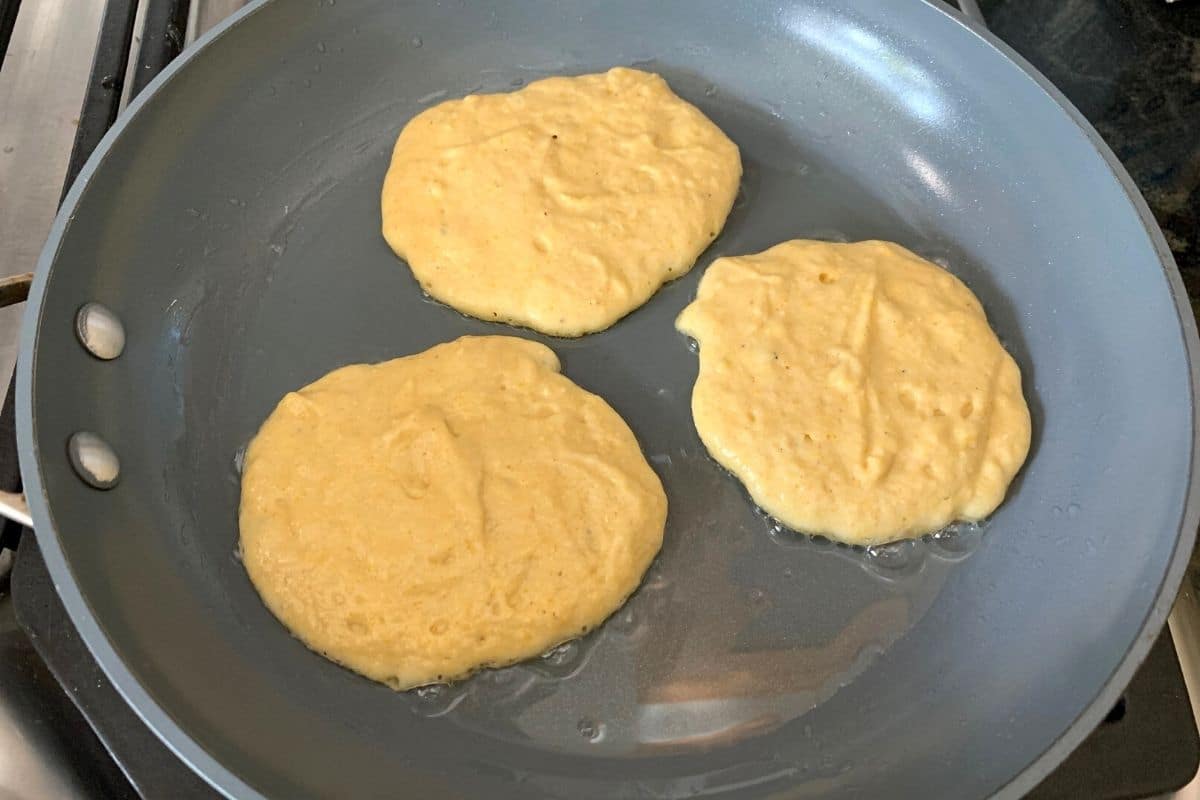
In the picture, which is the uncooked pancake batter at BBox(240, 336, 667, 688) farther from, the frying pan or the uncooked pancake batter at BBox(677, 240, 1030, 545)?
the uncooked pancake batter at BBox(677, 240, 1030, 545)

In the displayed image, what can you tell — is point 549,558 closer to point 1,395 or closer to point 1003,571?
point 1003,571

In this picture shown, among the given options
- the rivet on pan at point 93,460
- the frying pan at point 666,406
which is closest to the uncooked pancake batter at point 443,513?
the frying pan at point 666,406

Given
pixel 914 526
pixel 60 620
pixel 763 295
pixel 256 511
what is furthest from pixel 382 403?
pixel 914 526

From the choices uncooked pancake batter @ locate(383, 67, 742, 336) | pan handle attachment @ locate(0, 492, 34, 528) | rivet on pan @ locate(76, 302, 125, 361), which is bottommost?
pan handle attachment @ locate(0, 492, 34, 528)

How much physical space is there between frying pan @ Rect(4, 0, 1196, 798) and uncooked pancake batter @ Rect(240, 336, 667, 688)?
1.8 inches

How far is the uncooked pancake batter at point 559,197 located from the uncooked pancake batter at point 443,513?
13cm

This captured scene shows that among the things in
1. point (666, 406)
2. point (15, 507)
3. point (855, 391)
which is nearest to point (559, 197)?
point (666, 406)

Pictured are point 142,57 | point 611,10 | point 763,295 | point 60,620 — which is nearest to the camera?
point 60,620

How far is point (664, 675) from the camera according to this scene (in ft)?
3.46

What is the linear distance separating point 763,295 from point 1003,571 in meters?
0.47

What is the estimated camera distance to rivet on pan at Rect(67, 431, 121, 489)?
104 centimetres

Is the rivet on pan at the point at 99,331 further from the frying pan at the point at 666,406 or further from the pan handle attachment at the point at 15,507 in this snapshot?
the pan handle attachment at the point at 15,507

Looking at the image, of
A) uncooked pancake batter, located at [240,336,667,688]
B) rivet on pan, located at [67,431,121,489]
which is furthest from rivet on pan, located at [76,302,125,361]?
uncooked pancake batter, located at [240,336,667,688]

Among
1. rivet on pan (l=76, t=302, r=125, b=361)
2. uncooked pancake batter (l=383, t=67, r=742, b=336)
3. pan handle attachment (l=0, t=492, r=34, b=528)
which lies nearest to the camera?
pan handle attachment (l=0, t=492, r=34, b=528)
